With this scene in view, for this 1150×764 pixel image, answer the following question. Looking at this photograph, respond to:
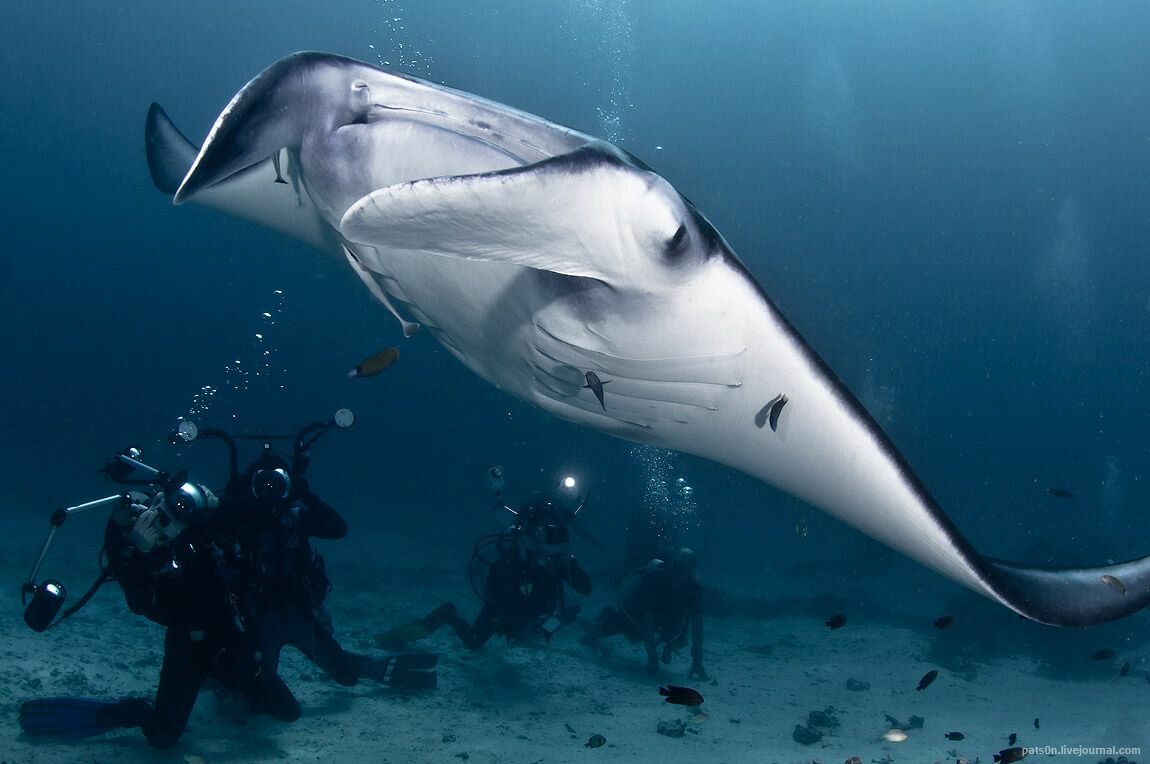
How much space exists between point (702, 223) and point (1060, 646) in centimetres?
1506

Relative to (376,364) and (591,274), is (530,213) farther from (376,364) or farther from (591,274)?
(376,364)

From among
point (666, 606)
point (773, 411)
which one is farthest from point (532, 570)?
point (773, 411)

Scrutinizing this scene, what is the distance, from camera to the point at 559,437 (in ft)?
227

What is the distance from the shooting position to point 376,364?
3.71 m

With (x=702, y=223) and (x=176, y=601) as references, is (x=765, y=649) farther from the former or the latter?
(x=702, y=223)

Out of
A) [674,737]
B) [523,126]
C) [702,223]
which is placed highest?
[523,126]

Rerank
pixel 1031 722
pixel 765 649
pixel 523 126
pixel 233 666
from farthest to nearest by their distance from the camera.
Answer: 1. pixel 765 649
2. pixel 1031 722
3. pixel 233 666
4. pixel 523 126

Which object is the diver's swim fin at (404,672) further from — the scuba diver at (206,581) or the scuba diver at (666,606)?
the scuba diver at (666,606)

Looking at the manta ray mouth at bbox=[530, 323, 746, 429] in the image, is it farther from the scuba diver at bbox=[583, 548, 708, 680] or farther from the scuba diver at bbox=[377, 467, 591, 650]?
the scuba diver at bbox=[583, 548, 708, 680]

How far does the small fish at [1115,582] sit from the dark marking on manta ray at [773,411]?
114 cm

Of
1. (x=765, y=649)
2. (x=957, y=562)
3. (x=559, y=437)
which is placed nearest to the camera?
(x=957, y=562)

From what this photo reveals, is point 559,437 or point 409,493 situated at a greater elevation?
point 559,437

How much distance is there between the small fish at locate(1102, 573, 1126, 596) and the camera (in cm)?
200

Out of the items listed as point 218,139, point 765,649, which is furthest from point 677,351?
point 765,649
